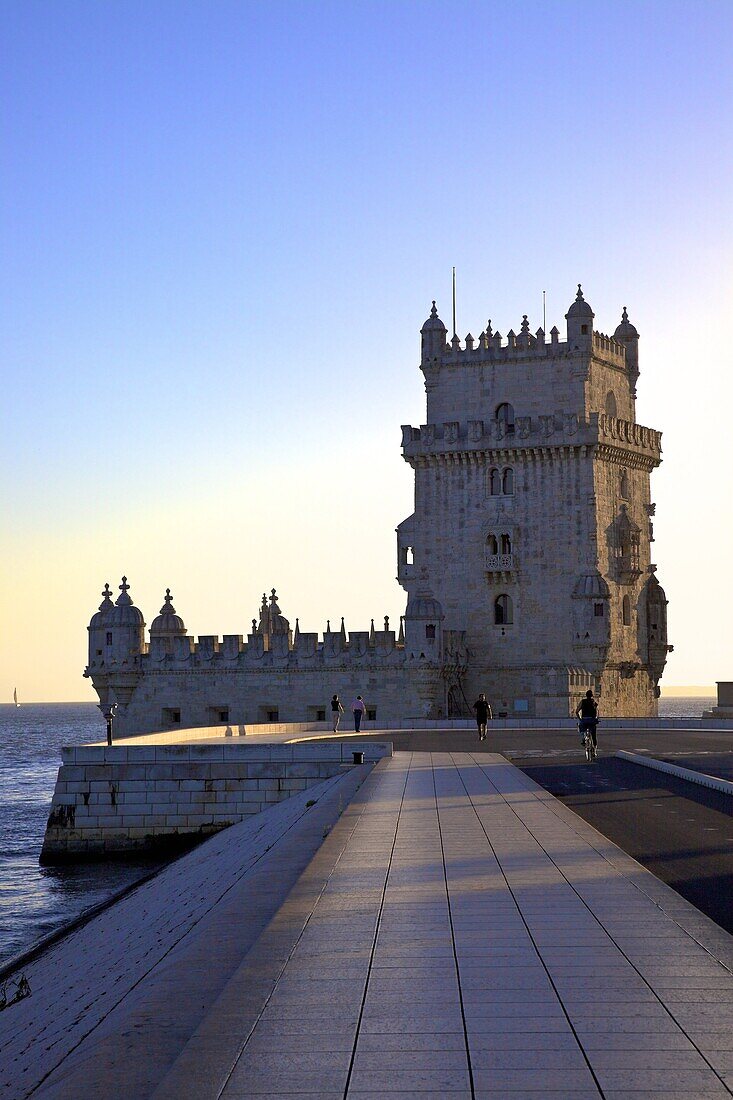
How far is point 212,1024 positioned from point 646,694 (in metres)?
56.4

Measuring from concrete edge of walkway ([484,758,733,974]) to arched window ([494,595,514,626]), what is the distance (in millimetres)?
39249

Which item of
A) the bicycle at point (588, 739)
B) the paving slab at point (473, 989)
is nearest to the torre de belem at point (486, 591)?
the bicycle at point (588, 739)

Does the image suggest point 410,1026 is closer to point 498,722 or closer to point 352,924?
point 352,924

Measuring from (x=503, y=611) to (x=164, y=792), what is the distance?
91.2 ft

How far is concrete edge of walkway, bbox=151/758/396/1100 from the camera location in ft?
24.1

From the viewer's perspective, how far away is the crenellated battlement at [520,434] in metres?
58.7

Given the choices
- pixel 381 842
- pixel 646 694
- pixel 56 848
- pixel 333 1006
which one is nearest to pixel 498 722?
pixel 646 694

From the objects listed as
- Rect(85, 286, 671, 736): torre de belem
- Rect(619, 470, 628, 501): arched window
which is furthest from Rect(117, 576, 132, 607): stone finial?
Rect(619, 470, 628, 501): arched window

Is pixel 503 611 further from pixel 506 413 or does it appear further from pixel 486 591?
pixel 506 413

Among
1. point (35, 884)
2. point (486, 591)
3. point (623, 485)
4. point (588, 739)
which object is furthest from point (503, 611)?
A: point (35, 884)

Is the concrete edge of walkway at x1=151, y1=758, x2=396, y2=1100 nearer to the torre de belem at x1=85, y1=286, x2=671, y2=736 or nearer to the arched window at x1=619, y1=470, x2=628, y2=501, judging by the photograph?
the torre de belem at x1=85, y1=286, x2=671, y2=736

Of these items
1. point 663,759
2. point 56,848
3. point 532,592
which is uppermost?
point 532,592

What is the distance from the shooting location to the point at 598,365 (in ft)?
202

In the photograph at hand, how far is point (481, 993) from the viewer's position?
9.23 m
